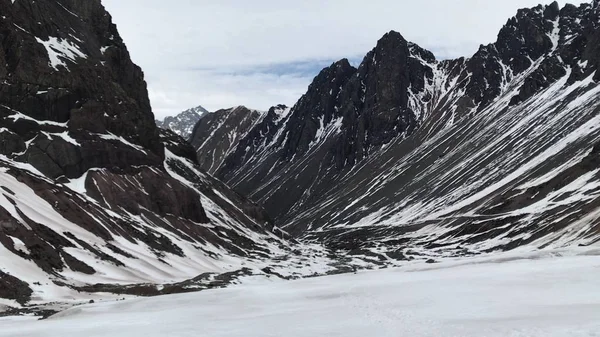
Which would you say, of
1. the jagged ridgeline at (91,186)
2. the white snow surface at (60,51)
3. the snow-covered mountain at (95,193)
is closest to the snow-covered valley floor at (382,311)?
the snow-covered mountain at (95,193)

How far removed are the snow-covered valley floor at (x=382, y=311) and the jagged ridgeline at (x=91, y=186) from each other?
22.4 metres

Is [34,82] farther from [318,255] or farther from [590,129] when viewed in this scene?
[590,129]

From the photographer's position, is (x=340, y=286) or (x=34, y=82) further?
(x=34, y=82)

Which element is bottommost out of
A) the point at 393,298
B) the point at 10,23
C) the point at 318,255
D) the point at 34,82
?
the point at 318,255

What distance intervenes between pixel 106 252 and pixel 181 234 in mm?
34055

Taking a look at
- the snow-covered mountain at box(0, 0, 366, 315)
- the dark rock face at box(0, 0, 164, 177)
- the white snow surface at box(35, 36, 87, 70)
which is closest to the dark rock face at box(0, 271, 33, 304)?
the snow-covered mountain at box(0, 0, 366, 315)

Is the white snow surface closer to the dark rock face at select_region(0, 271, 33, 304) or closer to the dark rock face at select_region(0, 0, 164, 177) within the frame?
the dark rock face at select_region(0, 0, 164, 177)

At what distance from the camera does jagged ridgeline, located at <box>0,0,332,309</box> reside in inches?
3000

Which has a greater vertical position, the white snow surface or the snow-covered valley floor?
the white snow surface

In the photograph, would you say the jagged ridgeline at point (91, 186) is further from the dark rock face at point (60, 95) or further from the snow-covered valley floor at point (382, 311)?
the snow-covered valley floor at point (382, 311)

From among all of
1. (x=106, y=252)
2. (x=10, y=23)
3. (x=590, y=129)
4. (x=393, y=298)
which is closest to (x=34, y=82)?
(x=10, y=23)

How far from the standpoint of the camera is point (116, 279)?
78.4m

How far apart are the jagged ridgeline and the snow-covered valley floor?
73.4ft

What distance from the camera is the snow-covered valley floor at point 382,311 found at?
79.4 feet
